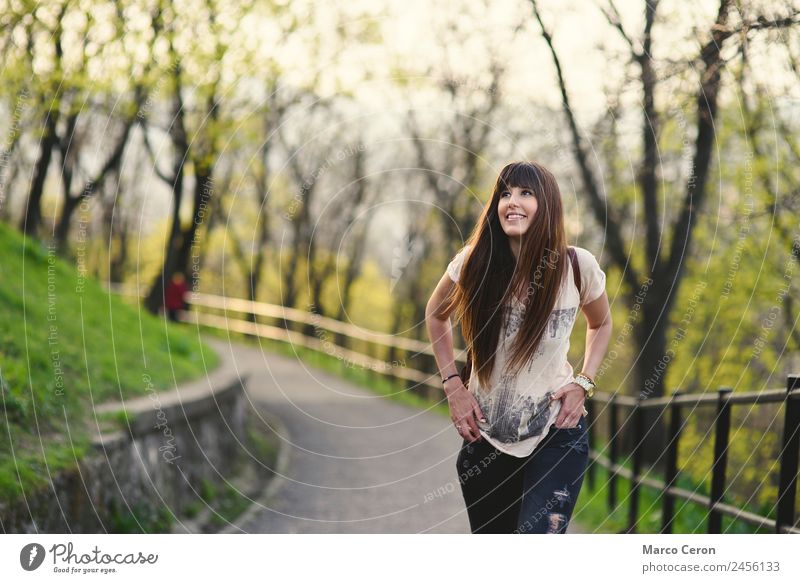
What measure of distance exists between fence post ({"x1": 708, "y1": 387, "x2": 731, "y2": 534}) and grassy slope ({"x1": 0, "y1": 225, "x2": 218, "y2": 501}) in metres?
2.83

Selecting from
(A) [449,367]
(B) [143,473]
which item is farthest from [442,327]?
(B) [143,473]

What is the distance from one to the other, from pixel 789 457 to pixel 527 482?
1559 millimetres

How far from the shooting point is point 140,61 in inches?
299

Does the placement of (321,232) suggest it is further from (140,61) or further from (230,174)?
(140,61)

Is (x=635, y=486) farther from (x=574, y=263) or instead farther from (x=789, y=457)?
(x=574, y=263)

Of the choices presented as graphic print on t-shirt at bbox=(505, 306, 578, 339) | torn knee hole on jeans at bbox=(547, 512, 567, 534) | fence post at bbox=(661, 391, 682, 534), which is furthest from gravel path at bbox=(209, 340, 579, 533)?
graphic print on t-shirt at bbox=(505, 306, 578, 339)

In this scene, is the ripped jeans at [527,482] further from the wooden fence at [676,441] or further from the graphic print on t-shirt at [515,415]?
the wooden fence at [676,441]

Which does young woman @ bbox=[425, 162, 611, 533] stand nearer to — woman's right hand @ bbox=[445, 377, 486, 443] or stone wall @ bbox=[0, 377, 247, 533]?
woman's right hand @ bbox=[445, 377, 486, 443]

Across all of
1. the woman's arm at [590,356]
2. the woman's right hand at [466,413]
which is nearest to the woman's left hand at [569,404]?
the woman's arm at [590,356]

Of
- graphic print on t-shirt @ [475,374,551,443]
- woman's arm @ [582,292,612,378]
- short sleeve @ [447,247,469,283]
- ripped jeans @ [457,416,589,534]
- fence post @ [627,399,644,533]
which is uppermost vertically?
short sleeve @ [447,247,469,283]

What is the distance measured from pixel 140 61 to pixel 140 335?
1.99m

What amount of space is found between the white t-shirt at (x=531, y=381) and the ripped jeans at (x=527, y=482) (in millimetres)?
40

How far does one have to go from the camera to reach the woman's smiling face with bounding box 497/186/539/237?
311cm
